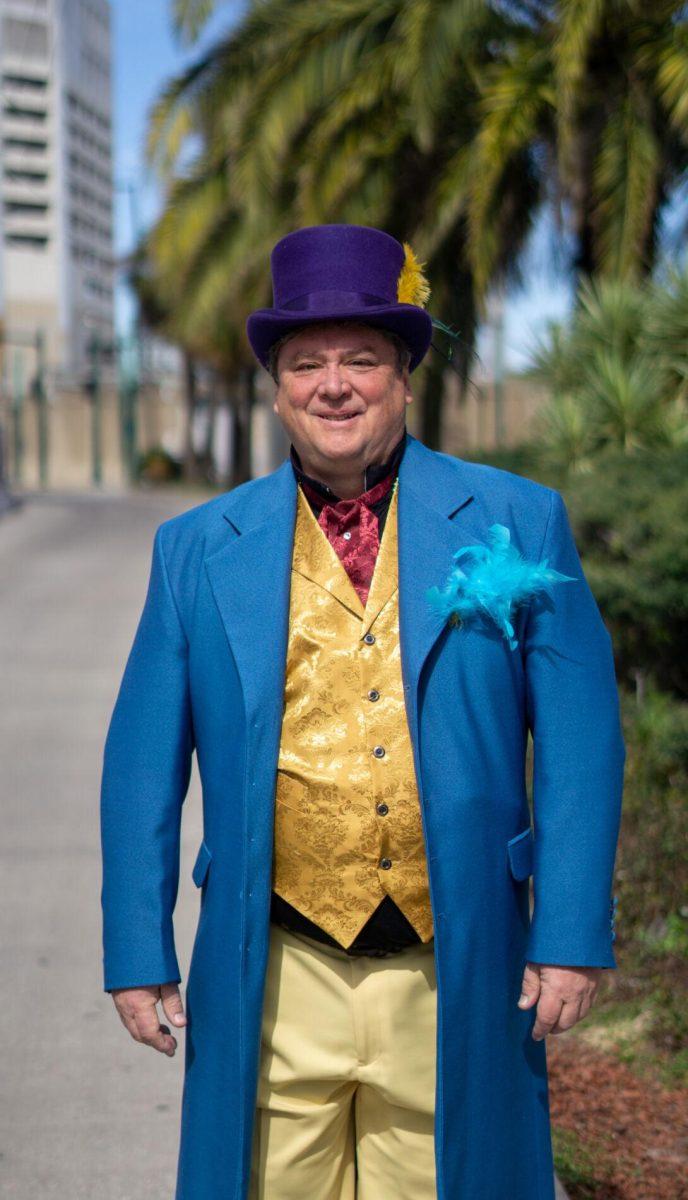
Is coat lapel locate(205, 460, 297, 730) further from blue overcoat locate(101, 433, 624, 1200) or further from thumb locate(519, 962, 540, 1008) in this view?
thumb locate(519, 962, 540, 1008)

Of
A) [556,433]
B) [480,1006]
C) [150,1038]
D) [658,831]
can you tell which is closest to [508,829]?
[480,1006]

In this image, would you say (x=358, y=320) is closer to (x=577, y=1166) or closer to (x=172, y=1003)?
(x=172, y=1003)

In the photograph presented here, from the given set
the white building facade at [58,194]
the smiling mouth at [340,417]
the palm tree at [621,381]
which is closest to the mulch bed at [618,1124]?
the smiling mouth at [340,417]

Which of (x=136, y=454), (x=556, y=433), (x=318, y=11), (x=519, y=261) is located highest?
(x=318, y=11)

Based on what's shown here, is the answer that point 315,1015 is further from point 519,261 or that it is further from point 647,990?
point 519,261

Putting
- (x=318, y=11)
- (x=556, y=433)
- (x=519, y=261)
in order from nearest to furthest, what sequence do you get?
(x=556, y=433) → (x=318, y=11) → (x=519, y=261)

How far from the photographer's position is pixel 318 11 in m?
12.4

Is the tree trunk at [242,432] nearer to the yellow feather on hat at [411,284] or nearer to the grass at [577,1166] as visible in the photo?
the grass at [577,1166]

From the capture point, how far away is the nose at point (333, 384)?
7.68 ft

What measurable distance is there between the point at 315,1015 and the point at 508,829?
0.44 m

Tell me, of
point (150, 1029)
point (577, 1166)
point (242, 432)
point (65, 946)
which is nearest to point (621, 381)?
point (65, 946)

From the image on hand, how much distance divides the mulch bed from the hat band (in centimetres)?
222

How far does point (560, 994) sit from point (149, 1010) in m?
0.68

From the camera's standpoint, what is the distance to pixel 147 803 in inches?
93.0
